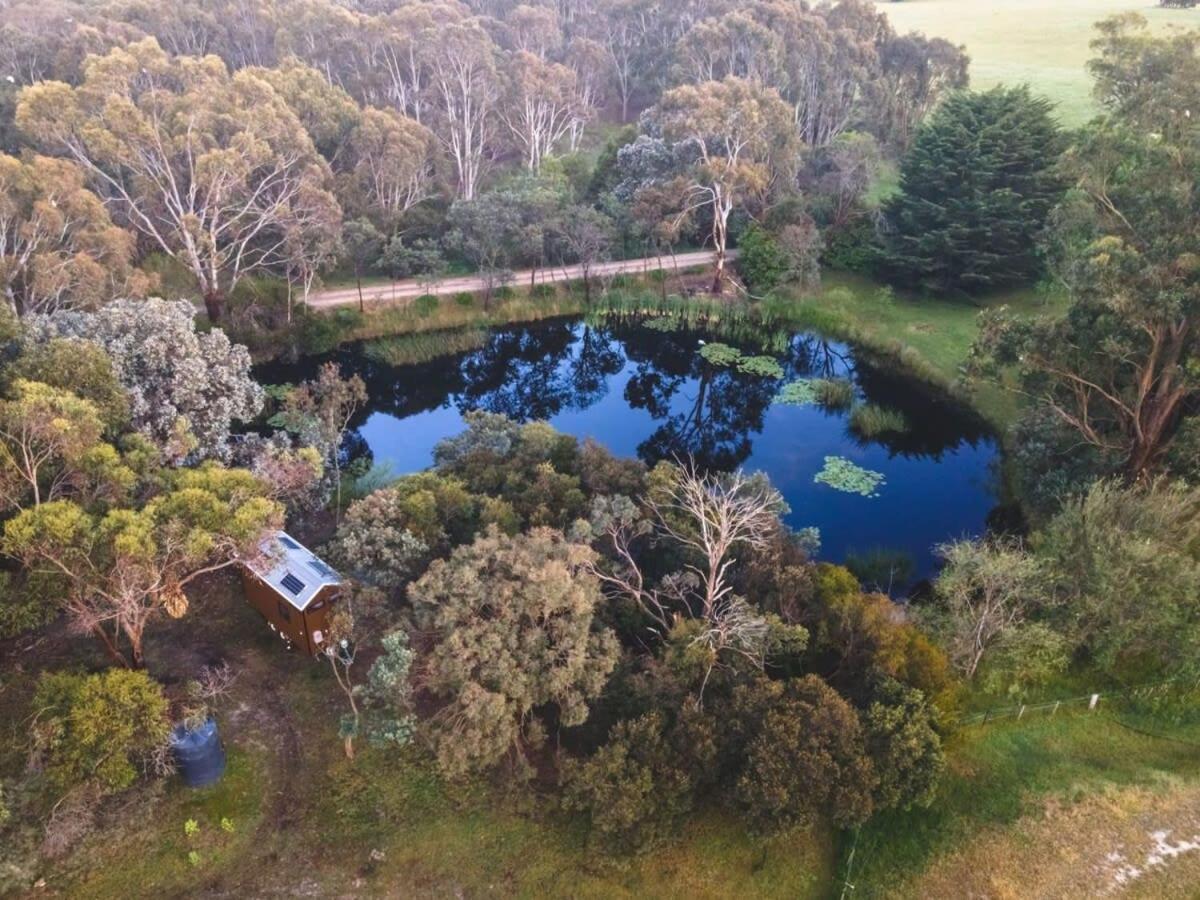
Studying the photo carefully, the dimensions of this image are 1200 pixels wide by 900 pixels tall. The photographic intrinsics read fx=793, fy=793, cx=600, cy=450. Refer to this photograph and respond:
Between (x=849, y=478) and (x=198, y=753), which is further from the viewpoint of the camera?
(x=849, y=478)

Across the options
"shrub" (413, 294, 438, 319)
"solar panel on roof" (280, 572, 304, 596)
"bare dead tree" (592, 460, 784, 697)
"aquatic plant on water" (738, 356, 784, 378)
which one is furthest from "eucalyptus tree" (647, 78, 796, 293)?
"solar panel on roof" (280, 572, 304, 596)

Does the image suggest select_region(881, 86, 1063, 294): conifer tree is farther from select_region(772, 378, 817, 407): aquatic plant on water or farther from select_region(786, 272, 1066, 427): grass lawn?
select_region(772, 378, 817, 407): aquatic plant on water

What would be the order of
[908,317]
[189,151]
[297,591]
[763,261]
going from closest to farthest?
[297,591], [189,151], [908,317], [763,261]

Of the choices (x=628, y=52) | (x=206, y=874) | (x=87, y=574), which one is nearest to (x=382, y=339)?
(x=87, y=574)

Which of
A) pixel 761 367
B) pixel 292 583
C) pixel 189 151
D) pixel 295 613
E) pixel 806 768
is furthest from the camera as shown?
pixel 761 367

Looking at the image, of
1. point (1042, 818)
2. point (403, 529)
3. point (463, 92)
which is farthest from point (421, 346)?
point (1042, 818)

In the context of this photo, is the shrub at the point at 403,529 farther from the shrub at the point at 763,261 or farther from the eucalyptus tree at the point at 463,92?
the eucalyptus tree at the point at 463,92

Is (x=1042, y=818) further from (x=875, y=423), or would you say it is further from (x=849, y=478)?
(x=875, y=423)
